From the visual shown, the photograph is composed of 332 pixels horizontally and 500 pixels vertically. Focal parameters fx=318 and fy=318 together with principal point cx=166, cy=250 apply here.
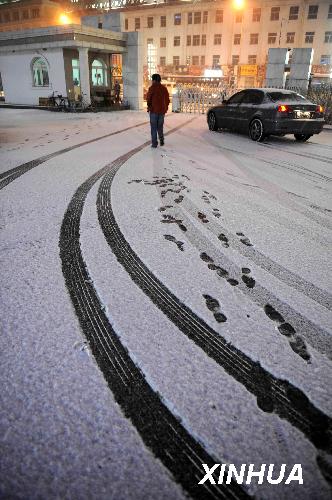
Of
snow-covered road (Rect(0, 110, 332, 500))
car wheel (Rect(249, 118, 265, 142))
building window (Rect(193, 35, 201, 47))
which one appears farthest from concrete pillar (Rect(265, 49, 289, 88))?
building window (Rect(193, 35, 201, 47))

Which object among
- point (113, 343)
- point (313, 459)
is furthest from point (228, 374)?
point (113, 343)

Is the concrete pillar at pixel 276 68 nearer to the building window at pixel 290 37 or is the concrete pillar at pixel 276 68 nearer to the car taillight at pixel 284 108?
the car taillight at pixel 284 108

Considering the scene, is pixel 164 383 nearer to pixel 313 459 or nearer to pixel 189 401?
pixel 189 401

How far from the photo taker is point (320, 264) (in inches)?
109

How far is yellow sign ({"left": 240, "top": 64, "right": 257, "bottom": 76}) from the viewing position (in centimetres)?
4497

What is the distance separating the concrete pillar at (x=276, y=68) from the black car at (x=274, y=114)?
400 inches

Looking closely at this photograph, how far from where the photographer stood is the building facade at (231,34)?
43.4m

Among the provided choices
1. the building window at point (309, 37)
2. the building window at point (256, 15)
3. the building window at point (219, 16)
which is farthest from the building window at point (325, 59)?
the building window at point (219, 16)

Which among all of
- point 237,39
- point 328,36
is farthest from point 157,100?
point 328,36

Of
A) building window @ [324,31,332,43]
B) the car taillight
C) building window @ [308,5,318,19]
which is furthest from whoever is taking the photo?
building window @ [324,31,332,43]

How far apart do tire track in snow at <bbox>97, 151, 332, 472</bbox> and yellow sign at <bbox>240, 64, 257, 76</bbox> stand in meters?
50.8

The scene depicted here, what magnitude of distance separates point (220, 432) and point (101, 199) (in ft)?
11.1

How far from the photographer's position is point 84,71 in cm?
1856

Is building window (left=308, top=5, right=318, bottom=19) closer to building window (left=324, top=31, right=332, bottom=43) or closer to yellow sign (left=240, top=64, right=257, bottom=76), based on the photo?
building window (left=324, top=31, right=332, bottom=43)
